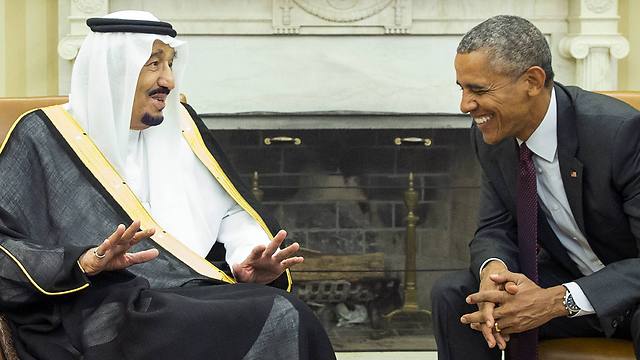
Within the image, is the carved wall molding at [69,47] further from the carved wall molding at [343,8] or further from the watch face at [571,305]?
the watch face at [571,305]

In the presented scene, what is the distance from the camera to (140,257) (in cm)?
268

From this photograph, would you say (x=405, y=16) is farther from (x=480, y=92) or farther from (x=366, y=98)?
(x=480, y=92)

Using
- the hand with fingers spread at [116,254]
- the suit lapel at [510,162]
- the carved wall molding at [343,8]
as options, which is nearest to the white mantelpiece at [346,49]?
A: the carved wall molding at [343,8]

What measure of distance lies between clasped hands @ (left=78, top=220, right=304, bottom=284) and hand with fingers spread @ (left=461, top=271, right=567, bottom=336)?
0.49m

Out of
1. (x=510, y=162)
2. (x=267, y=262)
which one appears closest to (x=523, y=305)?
(x=510, y=162)

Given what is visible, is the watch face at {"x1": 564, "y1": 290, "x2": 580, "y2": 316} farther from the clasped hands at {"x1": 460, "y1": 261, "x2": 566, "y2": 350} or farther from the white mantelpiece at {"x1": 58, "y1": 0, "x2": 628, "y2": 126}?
the white mantelpiece at {"x1": 58, "y1": 0, "x2": 628, "y2": 126}

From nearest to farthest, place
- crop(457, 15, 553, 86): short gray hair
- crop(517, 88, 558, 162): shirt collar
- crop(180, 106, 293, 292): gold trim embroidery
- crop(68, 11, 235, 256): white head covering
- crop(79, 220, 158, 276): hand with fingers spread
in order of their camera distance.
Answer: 1. crop(79, 220, 158, 276): hand with fingers spread
2. crop(457, 15, 553, 86): short gray hair
3. crop(517, 88, 558, 162): shirt collar
4. crop(68, 11, 235, 256): white head covering
5. crop(180, 106, 293, 292): gold trim embroidery

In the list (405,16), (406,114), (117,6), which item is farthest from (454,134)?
(117,6)

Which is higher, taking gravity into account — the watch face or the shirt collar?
the shirt collar

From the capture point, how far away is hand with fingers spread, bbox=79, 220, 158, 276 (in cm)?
264

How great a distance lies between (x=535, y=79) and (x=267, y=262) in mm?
797

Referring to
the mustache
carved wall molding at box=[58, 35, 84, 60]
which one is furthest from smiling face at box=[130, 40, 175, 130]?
carved wall molding at box=[58, 35, 84, 60]

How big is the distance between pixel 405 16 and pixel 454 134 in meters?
0.56

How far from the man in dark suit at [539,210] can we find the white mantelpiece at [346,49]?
2.09 meters
